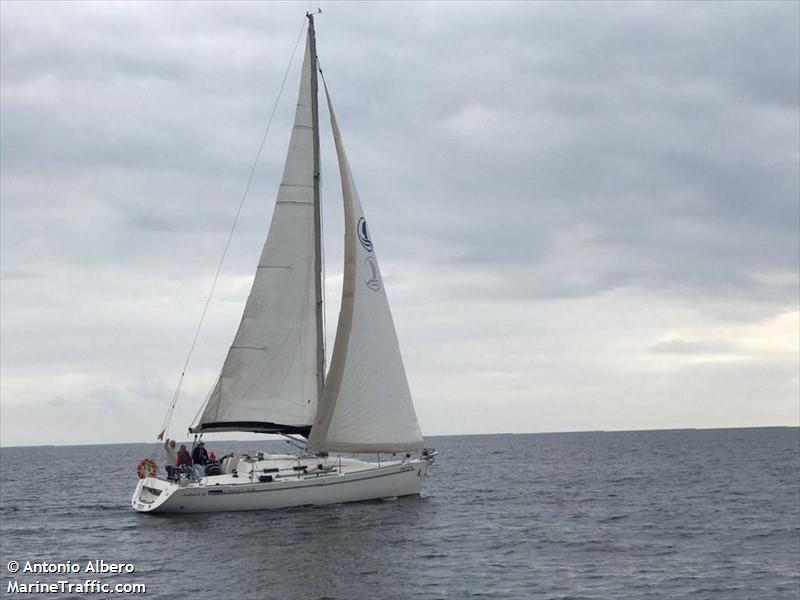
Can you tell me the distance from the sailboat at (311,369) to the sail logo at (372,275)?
0.05 meters

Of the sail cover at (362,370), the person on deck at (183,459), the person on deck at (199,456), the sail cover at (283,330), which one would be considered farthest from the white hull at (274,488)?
the sail cover at (283,330)

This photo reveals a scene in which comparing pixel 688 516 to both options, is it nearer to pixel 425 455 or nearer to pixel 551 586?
pixel 425 455

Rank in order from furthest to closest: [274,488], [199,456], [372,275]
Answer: [372,275] → [199,456] → [274,488]

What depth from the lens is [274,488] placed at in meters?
31.0

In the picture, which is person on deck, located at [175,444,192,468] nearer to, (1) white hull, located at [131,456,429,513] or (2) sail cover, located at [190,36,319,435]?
(1) white hull, located at [131,456,429,513]

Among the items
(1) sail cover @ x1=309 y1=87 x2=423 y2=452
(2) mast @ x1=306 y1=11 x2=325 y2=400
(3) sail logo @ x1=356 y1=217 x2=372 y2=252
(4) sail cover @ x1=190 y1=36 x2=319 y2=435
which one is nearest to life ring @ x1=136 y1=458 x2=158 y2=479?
(4) sail cover @ x1=190 y1=36 x2=319 y2=435

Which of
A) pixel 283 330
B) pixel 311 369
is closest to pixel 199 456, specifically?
pixel 311 369

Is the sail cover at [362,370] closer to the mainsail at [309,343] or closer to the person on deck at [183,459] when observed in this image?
the mainsail at [309,343]

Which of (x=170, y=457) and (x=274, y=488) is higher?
(x=170, y=457)

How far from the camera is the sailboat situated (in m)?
32.4

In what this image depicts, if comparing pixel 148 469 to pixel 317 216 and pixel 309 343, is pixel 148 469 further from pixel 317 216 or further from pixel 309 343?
pixel 317 216

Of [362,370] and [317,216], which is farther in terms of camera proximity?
[317,216]

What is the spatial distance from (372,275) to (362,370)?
3509 mm

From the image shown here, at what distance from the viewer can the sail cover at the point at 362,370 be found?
3253cm
